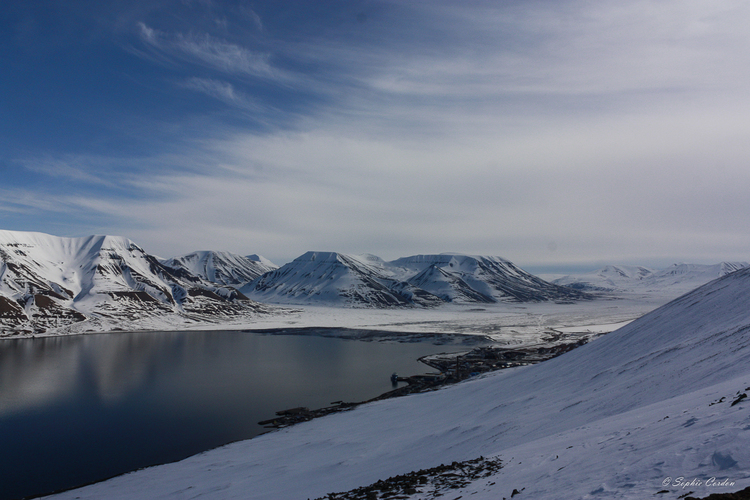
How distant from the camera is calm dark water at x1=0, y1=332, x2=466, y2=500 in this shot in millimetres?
28891

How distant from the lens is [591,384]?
22828 millimetres

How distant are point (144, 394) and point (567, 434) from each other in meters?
48.5

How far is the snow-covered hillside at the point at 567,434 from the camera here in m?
8.09

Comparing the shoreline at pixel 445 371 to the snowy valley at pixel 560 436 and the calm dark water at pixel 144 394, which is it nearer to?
the calm dark water at pixel 144 394

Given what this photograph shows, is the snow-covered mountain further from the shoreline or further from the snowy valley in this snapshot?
the snowy valley

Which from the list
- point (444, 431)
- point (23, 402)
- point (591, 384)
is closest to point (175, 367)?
point (23, 402)

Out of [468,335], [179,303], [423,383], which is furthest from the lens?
[179,303]

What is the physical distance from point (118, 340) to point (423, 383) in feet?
279

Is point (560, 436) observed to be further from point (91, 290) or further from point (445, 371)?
point (91, 290)

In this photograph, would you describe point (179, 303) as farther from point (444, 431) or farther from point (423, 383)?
point (444, 431)

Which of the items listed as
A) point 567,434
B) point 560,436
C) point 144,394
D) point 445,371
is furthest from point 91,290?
point 567,434

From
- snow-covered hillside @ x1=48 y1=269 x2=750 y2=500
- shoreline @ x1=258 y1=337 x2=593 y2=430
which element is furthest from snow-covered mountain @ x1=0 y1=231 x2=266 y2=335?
snow-covered hillside @ x1=48 y1=269 x2=750 y2=500

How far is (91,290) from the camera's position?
146 meters

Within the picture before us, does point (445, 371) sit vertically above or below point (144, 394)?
below
